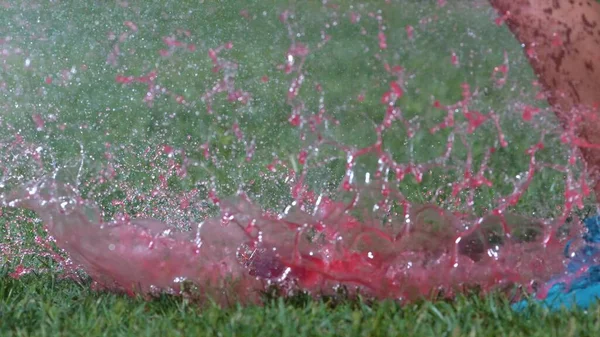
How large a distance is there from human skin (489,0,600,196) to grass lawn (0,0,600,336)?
12 cm

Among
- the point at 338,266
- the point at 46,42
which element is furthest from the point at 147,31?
the point at 338,266

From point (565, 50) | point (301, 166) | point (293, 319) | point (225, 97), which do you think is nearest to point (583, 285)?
point (565, 50)

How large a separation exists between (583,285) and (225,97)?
8.81 feet

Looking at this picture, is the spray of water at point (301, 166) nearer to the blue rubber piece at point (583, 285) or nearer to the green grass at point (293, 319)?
the blue rubber piece at point (583, 285)

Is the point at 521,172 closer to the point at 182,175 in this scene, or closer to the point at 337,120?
the point at 337,120

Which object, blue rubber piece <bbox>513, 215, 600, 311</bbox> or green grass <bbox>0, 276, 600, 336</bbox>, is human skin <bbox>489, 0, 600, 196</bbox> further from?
green grass <bbox>0, 276, 600, 336</bbox>

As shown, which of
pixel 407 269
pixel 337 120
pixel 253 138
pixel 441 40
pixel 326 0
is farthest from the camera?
pixel 253 138

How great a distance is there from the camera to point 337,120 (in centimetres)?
454

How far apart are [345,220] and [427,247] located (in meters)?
0.27

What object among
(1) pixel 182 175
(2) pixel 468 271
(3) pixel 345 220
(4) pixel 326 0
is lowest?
(2) pixel 468 271

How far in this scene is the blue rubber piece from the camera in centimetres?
275

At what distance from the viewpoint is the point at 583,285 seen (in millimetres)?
2996

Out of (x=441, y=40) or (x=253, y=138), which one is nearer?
(x=441, y=40)

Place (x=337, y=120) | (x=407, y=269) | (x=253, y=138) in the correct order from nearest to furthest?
(x=407, y=269), (x=337, y=120), (x=253, y=138)
